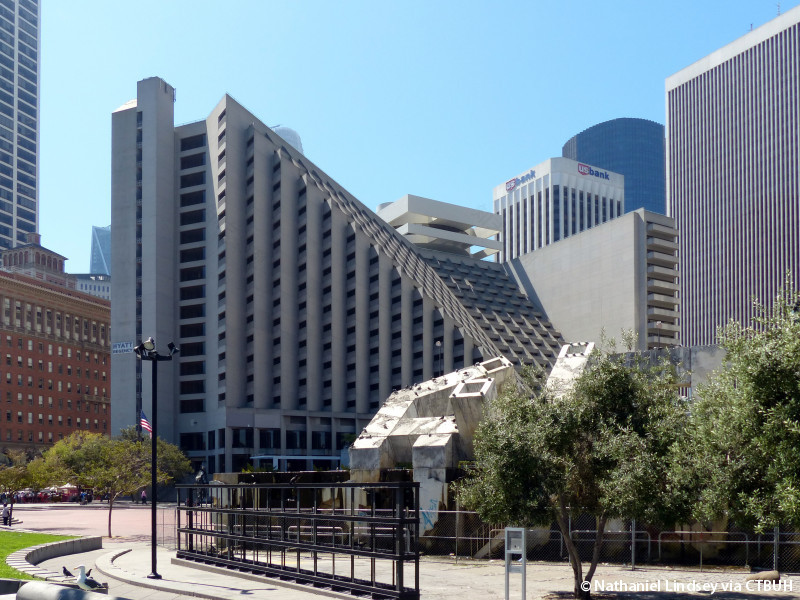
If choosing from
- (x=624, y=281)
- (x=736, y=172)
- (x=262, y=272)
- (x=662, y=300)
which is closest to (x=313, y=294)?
(x=262, y=272)

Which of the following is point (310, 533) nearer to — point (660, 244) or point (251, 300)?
point (251, 300)

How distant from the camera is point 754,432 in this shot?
62.7 feet

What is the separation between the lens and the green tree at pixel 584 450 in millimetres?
22078

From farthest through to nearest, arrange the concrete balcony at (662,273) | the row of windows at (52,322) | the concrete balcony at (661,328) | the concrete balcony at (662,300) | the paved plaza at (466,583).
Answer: the row of windows at (52,322), the concrete balcony at (661,328), the concrete balcony at (662,300), the concrete balcony at (662,273), the paved plaza at (466,583)

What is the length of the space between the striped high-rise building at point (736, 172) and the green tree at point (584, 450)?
145m

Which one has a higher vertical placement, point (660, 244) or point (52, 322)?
point (660, 244)

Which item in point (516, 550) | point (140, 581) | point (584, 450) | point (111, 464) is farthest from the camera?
point (111, 464)

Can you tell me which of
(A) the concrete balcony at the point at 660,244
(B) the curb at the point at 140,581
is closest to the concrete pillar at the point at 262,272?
(A) the concrete balcony at the point at 660,244

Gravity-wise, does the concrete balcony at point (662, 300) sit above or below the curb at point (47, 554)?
above

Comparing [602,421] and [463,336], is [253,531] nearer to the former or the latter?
[602,421]

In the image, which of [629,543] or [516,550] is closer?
[516,550]

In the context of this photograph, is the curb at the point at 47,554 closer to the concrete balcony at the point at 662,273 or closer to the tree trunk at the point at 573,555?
the tree trunk at the point at 573,555

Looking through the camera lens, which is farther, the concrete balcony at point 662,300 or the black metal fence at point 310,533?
the concrete balcony at point 662,300

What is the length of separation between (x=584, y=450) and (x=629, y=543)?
8485 millimetres
